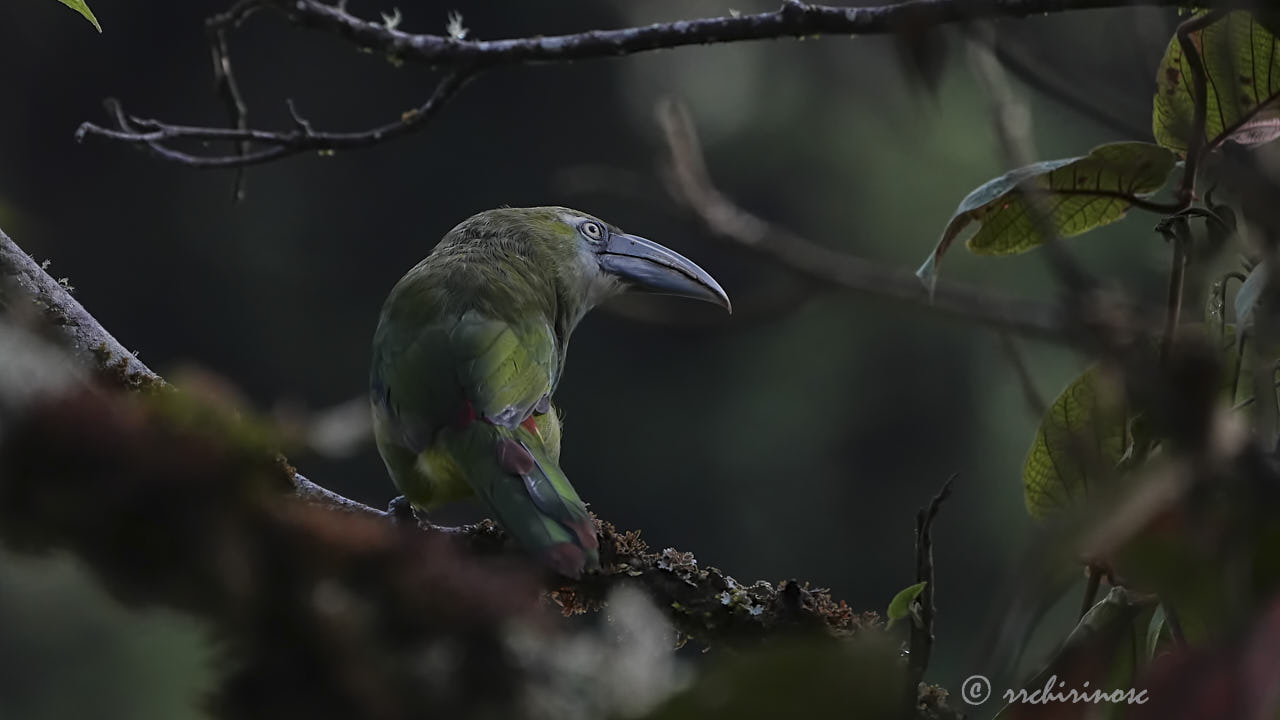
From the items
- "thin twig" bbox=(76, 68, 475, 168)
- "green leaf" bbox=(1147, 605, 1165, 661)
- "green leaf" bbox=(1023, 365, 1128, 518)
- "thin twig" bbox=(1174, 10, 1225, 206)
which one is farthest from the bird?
"thin twig" bbox=(1174, 10, 1225, 206)

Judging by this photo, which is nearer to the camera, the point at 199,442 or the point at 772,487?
the point at 199,442

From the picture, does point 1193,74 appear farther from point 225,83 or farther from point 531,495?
point 225,83

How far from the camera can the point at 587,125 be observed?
65.7 ft

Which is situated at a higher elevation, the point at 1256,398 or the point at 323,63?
the point at 323,63

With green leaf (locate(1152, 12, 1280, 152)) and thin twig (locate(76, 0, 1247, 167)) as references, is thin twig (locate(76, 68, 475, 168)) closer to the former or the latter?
thin twig (locate(76, 0, 1247, 167))

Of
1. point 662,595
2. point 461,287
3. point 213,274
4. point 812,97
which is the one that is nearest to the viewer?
point 662,595

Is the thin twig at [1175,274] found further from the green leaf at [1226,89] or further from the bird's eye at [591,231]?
the bird's eye at [591,231]

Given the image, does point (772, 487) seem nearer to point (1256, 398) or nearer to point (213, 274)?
point (213, 274)

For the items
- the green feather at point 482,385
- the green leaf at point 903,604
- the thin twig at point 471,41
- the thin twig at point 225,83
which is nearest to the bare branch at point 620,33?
the thin twig at point 471,41

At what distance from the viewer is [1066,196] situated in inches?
56.2

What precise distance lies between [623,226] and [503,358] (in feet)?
53.5

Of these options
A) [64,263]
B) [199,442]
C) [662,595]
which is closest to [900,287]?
[199,442]

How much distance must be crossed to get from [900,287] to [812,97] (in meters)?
20.9

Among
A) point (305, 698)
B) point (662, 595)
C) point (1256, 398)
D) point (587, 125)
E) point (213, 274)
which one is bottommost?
point (305, 698)
